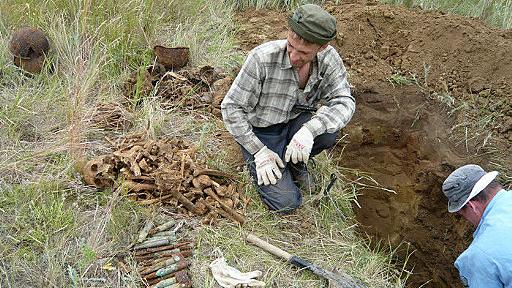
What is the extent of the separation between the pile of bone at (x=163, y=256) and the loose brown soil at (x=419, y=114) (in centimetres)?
156

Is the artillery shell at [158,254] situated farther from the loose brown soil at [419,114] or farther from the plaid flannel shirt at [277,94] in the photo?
the loose brown soil at [419,114]

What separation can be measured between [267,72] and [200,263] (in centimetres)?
129

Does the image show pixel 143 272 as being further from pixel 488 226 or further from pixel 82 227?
pixel 488 226

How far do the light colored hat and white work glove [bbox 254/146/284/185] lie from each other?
1218 mm

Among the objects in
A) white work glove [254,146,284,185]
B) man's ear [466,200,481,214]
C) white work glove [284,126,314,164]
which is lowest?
white work glove [254,146,284,185]

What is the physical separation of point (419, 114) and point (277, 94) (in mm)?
1595

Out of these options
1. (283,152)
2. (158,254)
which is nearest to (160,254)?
(158,254)

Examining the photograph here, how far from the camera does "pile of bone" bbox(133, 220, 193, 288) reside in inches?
118

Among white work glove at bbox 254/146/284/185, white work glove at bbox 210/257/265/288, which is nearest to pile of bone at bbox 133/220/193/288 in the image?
white work glove at bbox 210/257/265/288

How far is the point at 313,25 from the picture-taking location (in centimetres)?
322

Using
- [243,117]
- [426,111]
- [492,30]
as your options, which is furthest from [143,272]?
[492,30]

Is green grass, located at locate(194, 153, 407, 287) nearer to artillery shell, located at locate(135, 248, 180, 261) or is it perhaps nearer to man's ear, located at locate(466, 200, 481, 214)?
artillery shell, located at locate(135, 248, 180, 261)

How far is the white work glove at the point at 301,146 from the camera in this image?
351cm

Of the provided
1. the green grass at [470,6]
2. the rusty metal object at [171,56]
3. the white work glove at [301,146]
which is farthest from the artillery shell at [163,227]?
the green grass at [470,6]
